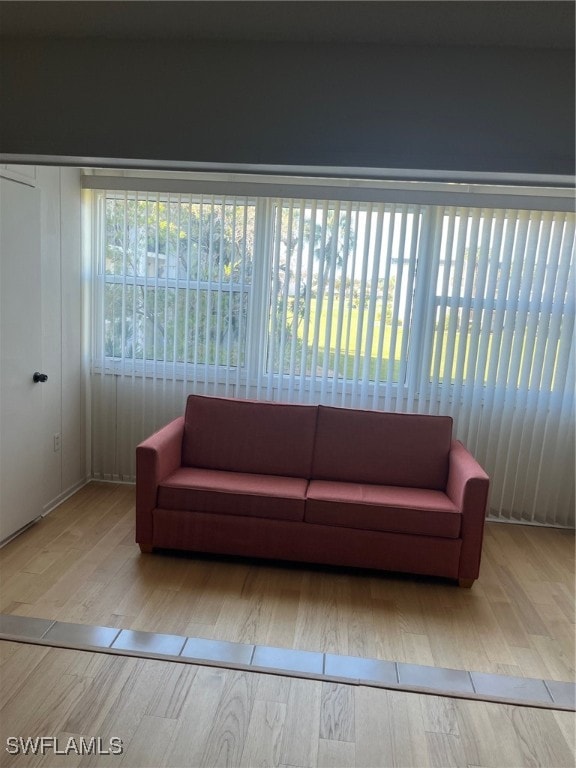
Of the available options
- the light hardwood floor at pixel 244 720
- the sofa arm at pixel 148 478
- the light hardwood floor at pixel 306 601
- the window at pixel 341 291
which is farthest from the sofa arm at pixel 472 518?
the sofa arm at pixel 148 478

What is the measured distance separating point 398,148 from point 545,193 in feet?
7.67

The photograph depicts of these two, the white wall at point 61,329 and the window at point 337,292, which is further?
the window at point 337,292

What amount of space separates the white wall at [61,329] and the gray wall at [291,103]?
168 centimetres

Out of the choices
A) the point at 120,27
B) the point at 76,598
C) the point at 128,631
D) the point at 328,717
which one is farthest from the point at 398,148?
the point at 76,598

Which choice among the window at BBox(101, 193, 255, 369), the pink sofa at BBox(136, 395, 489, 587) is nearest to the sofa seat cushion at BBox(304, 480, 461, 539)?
the pink sofa at BBox(136, 395, 489, 587)

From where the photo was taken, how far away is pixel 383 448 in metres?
3.33

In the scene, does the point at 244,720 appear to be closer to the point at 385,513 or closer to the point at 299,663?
the point at 299,663

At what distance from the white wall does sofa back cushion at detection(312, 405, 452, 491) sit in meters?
1.78

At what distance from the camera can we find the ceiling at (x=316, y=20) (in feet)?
4.43

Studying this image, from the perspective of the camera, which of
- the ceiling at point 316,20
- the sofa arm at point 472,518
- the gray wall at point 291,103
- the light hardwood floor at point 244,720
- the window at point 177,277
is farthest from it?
the window at point 177,277

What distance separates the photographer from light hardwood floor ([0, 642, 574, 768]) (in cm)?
176

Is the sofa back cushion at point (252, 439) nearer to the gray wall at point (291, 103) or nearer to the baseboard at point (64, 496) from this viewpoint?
the baseboard at point (64, 496)

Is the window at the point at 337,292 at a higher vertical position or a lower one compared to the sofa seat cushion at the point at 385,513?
higher

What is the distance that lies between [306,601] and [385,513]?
2.07ft
